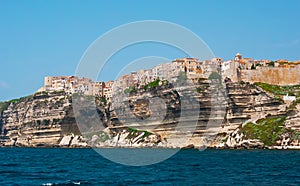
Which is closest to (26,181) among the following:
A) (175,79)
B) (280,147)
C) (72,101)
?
(280,147)

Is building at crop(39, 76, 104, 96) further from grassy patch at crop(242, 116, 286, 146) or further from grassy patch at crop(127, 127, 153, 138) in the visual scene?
grassy patch at crop(242, 116, 286, 146)

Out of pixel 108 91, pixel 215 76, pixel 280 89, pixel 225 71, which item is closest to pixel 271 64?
pixel 225 71

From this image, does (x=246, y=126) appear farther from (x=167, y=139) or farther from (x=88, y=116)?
(x=88, y=116)

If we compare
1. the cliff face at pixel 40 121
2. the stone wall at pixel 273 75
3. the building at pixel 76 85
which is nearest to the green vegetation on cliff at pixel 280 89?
the stone wall at pixel 273 75

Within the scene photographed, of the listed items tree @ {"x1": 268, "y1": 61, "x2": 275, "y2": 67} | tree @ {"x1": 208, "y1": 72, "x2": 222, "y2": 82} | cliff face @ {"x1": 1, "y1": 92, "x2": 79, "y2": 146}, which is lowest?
cliff face @ {"x1": 1, "y1": 92, "x2": 79, "y2": 146}

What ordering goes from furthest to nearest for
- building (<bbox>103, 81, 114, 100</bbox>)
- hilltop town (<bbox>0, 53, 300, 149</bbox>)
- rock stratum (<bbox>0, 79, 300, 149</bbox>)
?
1. building (<bbox>103, 81, 114, 100</bbox>)
2. hilltop town (<bbox>0, 53, 300, 149</bbox>)
3. rock stratum (<bbox>0, 79, 300, 149</bbox>)

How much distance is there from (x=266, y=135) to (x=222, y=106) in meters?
18.2

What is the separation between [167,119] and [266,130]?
3111cm

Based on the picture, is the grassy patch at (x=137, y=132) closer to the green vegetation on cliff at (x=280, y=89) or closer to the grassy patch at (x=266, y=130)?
the grassy patch at (x=266, y=130)

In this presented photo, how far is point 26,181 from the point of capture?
40656mm

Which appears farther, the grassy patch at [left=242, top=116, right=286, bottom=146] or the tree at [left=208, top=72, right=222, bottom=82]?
the tree at [left=208, top=72, right=222, bottom=82]

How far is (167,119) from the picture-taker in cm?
12850

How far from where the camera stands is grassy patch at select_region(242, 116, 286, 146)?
338 feet

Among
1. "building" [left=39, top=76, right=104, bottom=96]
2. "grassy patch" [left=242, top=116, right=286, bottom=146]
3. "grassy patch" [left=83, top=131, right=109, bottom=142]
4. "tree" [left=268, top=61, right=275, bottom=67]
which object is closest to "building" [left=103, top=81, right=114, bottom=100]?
"building" [left=39, top=76, right=104, bottom=96]
